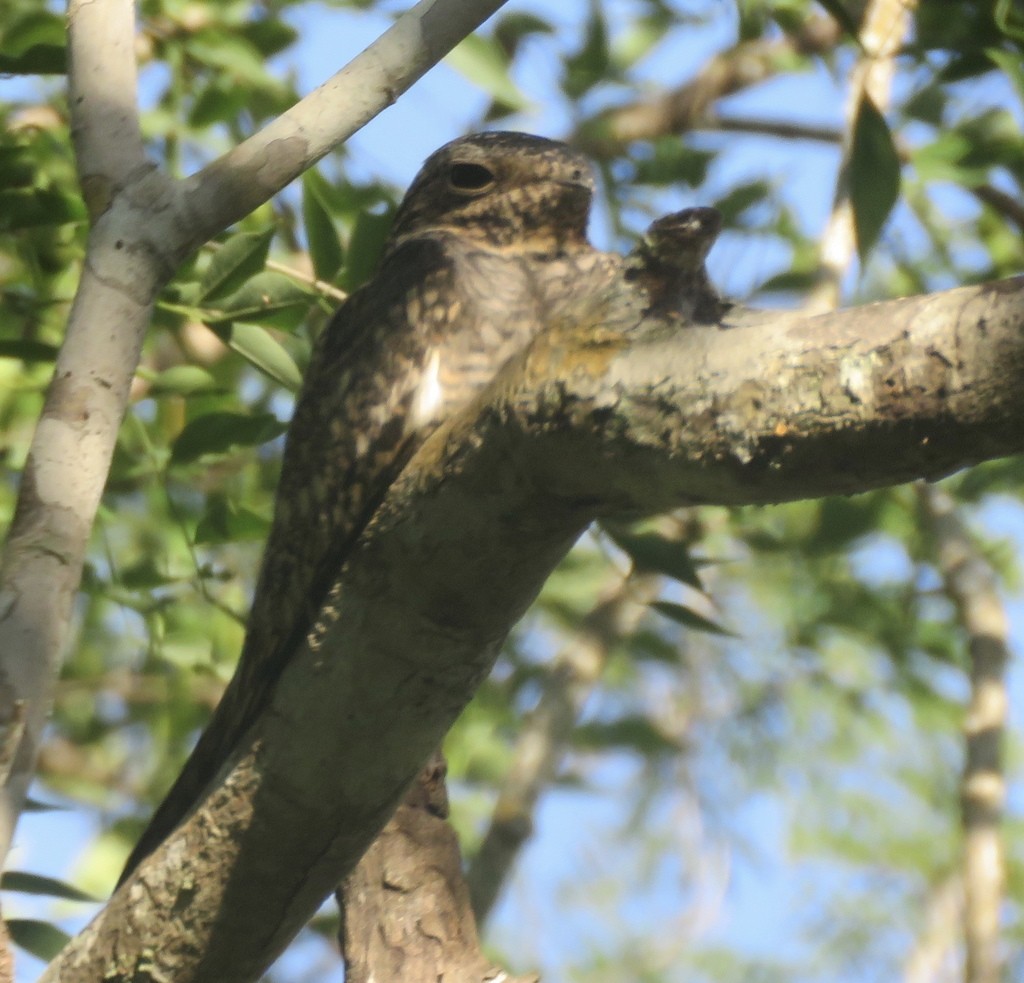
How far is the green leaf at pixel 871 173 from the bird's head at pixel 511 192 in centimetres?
69

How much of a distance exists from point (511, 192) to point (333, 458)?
31.9 inches

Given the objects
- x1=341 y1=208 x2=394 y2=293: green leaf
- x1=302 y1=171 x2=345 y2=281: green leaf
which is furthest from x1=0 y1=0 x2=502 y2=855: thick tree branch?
x1=341 y1=208 x2=394 y2=293: green leaf

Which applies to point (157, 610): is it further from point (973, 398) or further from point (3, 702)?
point (973, 398)

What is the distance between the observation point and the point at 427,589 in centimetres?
155

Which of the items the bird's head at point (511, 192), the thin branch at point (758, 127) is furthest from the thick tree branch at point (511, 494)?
the thin branch at point (758, 127)

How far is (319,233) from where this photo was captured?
253cm

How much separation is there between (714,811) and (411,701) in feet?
13.2

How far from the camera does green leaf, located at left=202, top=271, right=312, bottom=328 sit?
7.88 feet

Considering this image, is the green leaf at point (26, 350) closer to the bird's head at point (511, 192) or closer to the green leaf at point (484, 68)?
the bird's head at point (511, 192)

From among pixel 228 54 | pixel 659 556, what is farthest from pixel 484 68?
pixel 659 556

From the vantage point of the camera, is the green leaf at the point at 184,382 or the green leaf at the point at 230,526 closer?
the green leaf at the point at 230,526

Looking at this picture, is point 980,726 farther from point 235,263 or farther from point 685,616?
point 235,263

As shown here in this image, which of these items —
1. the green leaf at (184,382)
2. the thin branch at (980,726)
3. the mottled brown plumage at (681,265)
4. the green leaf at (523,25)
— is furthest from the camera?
the green leaf at (523,25)

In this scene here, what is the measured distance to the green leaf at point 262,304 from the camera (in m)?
2.40
